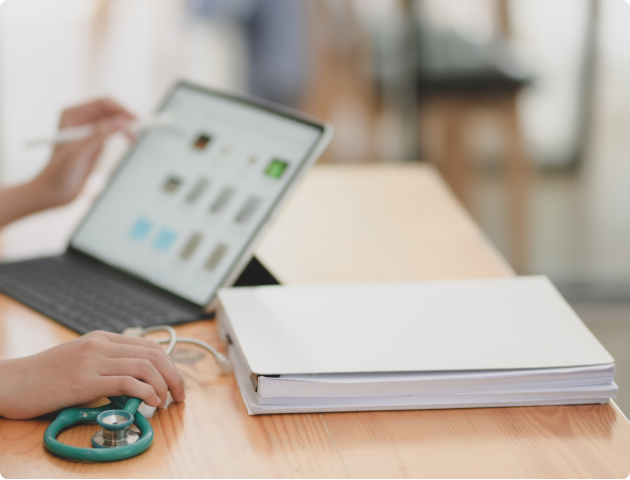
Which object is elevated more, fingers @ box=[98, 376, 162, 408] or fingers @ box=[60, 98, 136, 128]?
fingers @ box=[60, 98, 136, 128]

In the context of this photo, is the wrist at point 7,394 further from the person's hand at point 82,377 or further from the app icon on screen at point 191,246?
the app icon on screen at point 191,246

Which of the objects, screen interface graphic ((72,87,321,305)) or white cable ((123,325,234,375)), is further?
screen interface graphic ((72,87,321,305))

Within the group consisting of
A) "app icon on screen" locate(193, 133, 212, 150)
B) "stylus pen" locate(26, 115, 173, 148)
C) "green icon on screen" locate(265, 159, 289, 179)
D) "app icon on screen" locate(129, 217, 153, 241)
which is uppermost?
"stylus pen" locate(26, 115, 173, 148)

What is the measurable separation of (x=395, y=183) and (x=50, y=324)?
790 millimetres

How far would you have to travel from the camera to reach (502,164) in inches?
104

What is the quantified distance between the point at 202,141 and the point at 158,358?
1.37 ft

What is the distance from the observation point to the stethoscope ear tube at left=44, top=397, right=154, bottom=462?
578 mm

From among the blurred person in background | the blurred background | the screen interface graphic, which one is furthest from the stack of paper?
the blurred person in background

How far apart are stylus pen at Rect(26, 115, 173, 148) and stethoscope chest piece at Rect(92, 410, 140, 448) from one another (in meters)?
0.51

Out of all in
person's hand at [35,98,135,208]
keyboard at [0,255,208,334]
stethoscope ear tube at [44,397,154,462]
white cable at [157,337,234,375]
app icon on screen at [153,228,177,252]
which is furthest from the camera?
person's hand at [35,98,135,208]

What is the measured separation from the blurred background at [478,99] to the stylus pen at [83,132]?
1440mm

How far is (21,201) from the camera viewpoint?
3.44 feet

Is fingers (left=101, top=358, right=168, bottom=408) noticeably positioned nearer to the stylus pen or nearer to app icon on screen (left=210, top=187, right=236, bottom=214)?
app icon on screen (left=210, top=187, right=236, bottom=214)

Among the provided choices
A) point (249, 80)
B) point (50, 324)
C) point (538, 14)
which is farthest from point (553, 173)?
point (50, 324)
